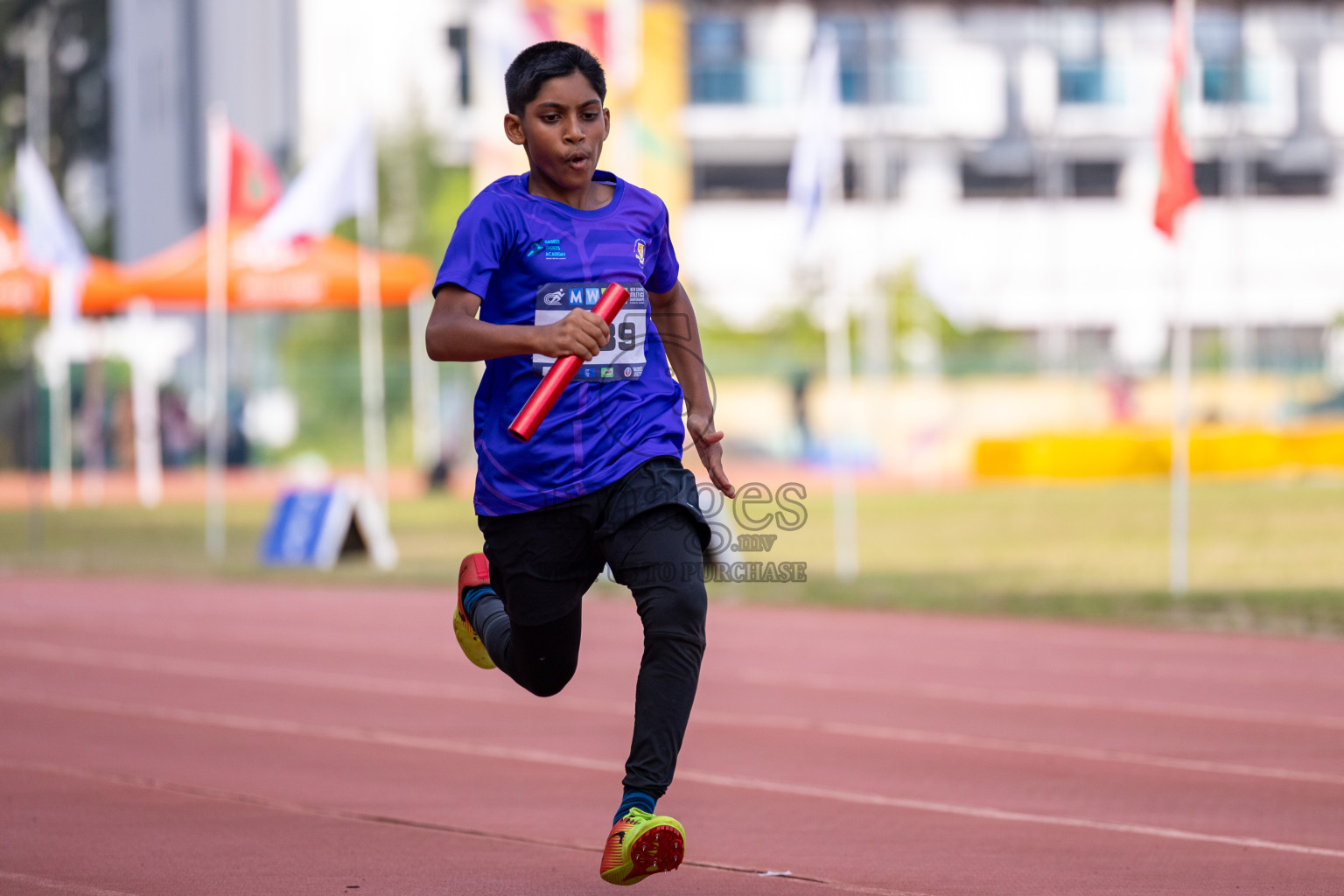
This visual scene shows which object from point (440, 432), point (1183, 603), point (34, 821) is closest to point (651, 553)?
point (34, 821)

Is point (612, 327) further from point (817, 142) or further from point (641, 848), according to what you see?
point (817, 142)

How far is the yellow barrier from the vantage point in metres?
30.0

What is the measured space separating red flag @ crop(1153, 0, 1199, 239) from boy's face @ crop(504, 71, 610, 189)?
10122 millimetres

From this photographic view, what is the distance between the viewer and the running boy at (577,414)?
438 centimetres

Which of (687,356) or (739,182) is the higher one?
(739,182)

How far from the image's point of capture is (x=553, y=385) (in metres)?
4.22

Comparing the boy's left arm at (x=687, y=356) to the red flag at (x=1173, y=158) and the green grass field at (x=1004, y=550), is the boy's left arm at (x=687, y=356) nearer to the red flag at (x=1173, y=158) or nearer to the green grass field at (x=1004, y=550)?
the green grass field at (x=1004, y=550)

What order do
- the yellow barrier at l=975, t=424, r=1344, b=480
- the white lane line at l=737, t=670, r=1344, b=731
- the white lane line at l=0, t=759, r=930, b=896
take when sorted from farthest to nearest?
the yellow barrier at l=975, t=424, r=1344, b=480 < the white lane line at l=737, t=670, r=1344, b=731 < the white lane line at l=0, t=759, r=930, b=896

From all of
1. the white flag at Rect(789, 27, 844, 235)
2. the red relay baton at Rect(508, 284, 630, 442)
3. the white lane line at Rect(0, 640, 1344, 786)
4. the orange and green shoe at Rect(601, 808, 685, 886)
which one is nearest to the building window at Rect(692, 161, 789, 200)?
the white flag at Rect(789, 27, 844, 235)

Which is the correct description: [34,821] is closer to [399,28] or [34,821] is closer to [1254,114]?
[399,28]

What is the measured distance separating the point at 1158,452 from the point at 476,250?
87.9 feet

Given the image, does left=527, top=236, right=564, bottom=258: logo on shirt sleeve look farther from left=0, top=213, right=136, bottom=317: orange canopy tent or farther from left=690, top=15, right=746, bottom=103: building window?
left=690, top=15, right=746, bottom=103: building window

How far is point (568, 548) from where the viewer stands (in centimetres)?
456

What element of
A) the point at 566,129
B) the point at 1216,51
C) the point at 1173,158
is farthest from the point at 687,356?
the point at 1216,51
